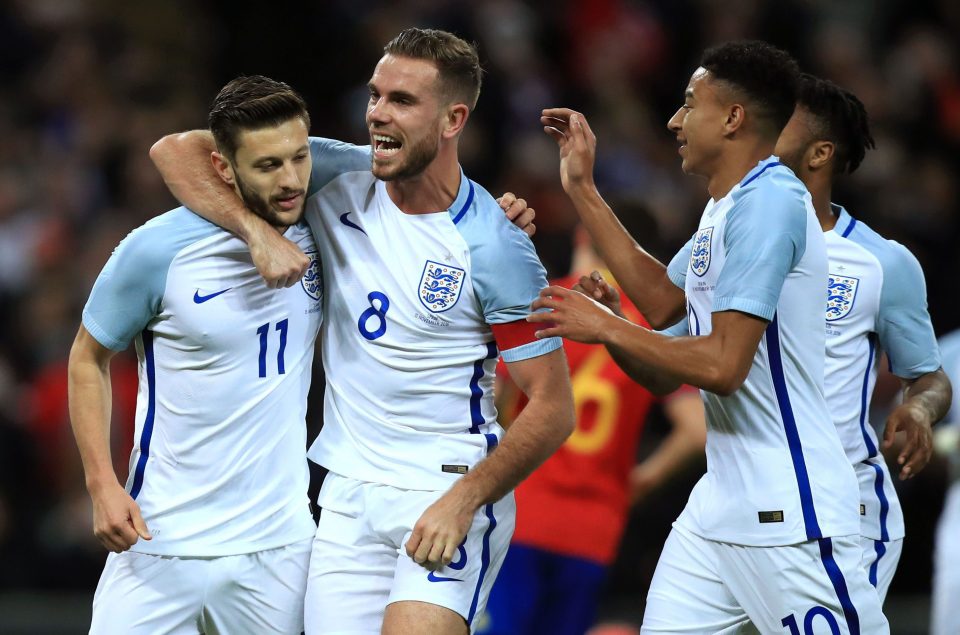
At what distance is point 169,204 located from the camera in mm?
10047

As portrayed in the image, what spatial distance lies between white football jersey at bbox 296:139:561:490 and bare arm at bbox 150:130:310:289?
30 centimetres

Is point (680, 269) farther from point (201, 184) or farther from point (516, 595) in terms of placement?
point (516, 595)

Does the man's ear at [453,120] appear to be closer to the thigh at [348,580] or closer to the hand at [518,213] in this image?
the hand at [518,213]

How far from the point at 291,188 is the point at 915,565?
5.96 meters

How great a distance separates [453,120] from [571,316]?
933 mm

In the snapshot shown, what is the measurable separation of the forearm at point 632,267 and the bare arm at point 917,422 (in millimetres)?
834

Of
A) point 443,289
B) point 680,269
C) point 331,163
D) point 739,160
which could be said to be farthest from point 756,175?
point 331,163

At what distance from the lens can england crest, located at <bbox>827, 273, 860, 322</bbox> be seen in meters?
5.06

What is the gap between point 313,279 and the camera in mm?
4613

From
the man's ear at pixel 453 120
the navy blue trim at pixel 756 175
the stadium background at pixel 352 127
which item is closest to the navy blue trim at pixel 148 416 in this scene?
the man's ear at pixel 453 120

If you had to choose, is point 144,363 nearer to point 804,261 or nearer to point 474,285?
point 474,285

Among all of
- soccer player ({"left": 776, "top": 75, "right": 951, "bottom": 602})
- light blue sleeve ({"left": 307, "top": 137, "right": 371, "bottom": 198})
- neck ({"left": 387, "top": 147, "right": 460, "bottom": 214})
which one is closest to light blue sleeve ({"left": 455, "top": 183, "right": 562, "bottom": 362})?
neck ({"left": 387, "top": 147, "right": 460, "bottom": 214})

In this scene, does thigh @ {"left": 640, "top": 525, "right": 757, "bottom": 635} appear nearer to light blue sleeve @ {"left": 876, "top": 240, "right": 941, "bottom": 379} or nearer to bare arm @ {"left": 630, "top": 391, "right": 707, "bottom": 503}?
light blue sleeve @ {"left": 876, "top": 240, "right": 941, "bottom": 379}

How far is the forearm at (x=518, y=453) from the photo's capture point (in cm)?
428
